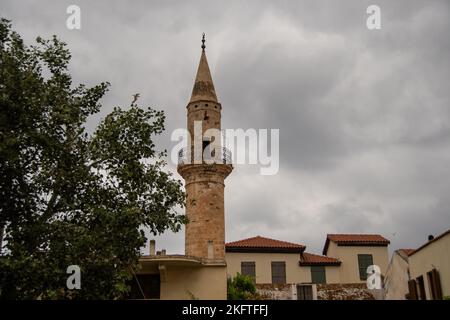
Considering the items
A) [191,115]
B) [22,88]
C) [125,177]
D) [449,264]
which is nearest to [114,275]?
[125,177]

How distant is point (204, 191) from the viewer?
34781 millimetres

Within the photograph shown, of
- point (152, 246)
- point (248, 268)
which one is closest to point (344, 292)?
point (248, 268)

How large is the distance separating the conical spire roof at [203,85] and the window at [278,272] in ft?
40.1

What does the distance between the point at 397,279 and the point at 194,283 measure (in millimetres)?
11571

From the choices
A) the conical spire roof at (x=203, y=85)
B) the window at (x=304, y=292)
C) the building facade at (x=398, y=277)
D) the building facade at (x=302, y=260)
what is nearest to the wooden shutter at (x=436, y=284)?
the building facade at (x=398, y=277)

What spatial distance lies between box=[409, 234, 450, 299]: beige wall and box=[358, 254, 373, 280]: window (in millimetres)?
13530

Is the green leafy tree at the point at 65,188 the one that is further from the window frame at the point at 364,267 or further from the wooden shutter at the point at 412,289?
the window frame at the point at 364,267

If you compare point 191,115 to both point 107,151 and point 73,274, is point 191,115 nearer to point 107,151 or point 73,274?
point 107,151

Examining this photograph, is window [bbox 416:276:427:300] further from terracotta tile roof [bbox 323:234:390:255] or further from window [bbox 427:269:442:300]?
terracotta tile roof [bbox 323:234:390:255]

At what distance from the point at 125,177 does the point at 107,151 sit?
100cm

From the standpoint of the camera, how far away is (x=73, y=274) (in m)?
15.5

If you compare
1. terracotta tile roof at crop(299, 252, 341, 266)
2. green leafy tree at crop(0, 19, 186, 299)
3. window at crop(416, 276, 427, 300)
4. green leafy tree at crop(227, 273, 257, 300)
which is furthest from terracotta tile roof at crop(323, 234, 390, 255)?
green leafy tree at crop(0, 19, 186, 299)

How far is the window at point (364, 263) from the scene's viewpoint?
40.6 m
